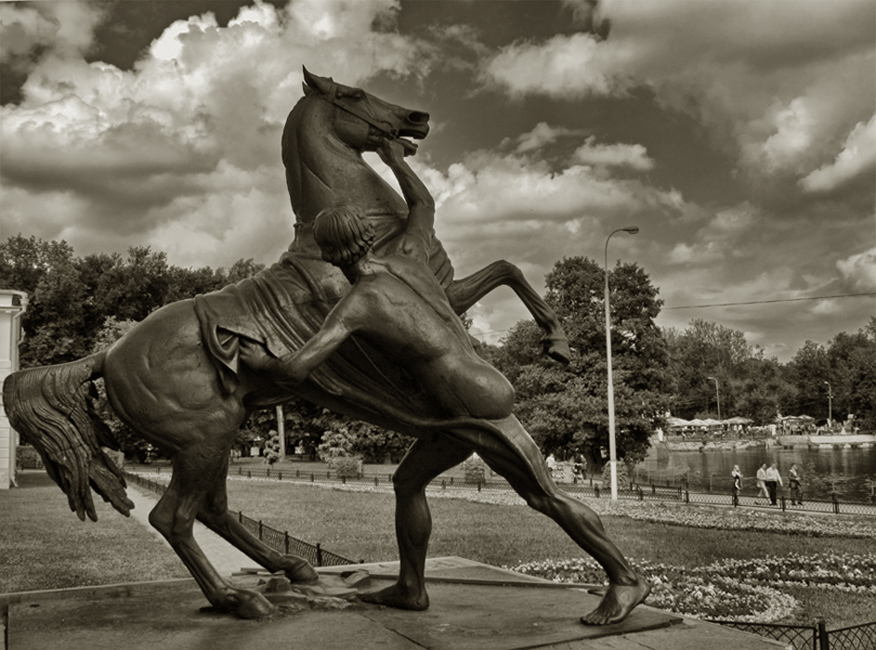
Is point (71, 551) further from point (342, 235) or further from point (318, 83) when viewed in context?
point (342, 235)

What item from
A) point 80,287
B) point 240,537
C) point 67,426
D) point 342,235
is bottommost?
point 240,537

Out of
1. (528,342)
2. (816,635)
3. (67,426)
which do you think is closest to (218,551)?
(67,426)

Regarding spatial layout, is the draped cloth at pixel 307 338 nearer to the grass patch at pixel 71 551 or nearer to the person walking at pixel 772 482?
the grass patch at pixel 71 551

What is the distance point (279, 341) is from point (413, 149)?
69.4 inches

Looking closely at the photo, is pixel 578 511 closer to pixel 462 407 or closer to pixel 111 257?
pixel 462 407

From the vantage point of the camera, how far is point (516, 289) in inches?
213

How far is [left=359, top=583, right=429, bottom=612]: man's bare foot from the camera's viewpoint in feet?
16.2

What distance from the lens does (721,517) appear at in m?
18.3

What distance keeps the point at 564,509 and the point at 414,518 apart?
1.06 meters

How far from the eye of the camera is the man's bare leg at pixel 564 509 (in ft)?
14.4

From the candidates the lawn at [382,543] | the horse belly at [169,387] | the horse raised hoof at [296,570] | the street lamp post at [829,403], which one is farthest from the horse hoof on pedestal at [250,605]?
the street lamp post at [829,403]

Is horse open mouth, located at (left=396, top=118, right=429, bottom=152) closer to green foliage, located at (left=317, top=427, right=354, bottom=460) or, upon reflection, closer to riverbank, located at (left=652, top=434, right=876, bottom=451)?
green foliage, located at (left=317, top=427, right=354, bottom=460)

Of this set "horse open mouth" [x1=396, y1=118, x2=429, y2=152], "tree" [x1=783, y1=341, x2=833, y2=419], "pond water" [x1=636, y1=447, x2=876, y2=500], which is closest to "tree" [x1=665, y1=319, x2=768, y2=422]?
"tree" [x1=783, y1=341, x2=833, y2=419]

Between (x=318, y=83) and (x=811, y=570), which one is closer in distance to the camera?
(x=318, y=83)
